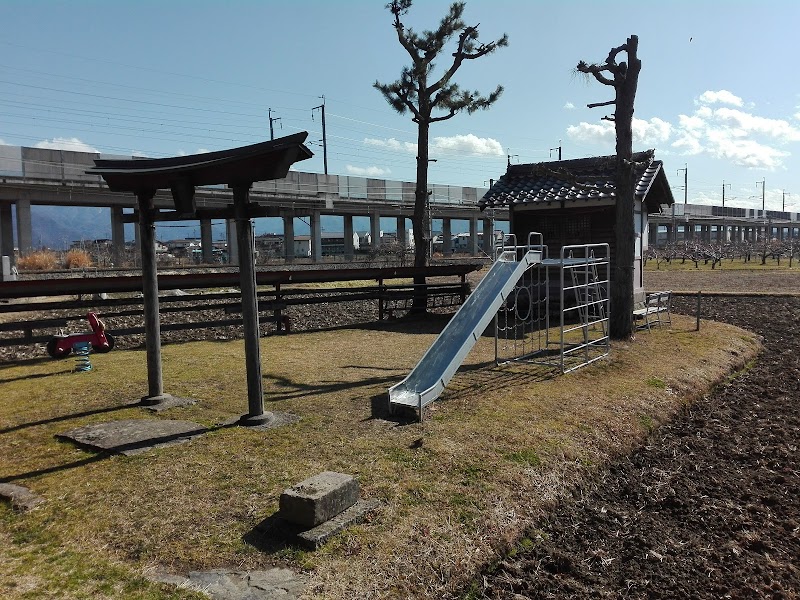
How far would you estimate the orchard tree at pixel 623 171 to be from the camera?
36.9 feet

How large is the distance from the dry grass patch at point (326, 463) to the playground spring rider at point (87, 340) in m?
0.54

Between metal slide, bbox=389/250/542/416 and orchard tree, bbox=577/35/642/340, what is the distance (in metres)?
3.37

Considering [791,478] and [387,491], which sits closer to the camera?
[387,491]

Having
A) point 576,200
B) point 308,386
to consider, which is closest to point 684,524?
point 308,386

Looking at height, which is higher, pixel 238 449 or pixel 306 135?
pixel 306 135

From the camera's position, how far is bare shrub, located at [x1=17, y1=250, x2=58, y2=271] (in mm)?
24797

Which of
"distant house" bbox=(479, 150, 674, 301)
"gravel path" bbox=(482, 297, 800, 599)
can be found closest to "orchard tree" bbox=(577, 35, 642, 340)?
"distant house" bbox=(479, 150, 674, 301)

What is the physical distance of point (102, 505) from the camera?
13.3 feet

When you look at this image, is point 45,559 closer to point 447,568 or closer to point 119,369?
point 447,568

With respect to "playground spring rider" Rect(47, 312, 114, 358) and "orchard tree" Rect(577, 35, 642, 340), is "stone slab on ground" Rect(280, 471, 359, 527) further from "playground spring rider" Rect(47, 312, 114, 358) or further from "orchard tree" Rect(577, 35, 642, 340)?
"orchard tree" Rect(577, 35, 642, 340)

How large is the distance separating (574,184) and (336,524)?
12.9 metres

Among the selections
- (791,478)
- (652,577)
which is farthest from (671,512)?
(791,478)

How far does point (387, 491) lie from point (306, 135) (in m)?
3.10

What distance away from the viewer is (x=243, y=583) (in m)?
3.14
